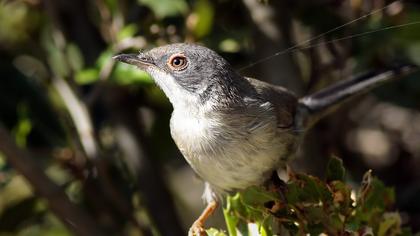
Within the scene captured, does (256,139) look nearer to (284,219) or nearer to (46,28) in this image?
(284,219)

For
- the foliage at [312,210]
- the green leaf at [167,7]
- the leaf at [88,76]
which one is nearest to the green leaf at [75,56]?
the leaf at [88,76]

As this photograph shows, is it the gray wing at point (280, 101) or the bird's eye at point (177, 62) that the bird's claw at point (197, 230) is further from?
the bird's eye at point (177, 62)

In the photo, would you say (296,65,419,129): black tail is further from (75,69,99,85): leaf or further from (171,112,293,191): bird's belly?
(75,69,99,85): leaf

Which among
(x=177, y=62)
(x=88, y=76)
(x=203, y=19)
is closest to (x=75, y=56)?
(x=88, y=76)

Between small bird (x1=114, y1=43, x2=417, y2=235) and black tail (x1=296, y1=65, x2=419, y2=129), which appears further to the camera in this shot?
black tail (x1=296, y1=65, x2=419, y2=129)

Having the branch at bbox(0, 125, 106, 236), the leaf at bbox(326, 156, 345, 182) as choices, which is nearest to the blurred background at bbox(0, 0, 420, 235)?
the branch at bbox(0, 125, 106, 236)

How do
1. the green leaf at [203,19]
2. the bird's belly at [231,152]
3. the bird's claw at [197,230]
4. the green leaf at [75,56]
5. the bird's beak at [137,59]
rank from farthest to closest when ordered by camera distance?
the green leaf at [75,56], the green leaf at [203,19], the bird's claw at [197,230], the bird's beak at [137,59], the bird's belly at [231,152]

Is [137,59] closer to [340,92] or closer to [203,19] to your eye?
[203,19]
